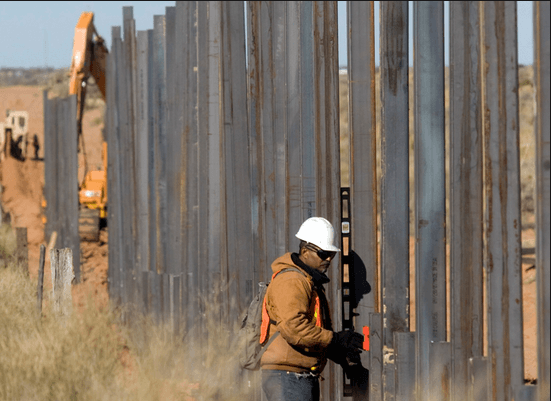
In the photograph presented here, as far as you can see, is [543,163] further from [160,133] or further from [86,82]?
[86,82]

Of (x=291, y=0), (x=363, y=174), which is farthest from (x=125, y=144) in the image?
(x=363, y=174)

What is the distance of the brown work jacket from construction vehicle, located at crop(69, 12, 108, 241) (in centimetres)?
1165

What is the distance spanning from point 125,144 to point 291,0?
4.55 m

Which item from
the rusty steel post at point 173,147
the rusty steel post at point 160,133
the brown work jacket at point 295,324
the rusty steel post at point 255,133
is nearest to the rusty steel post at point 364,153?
the brown work jacket at point 295,324

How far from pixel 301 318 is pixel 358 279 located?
122cm

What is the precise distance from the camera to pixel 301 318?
3.85 meters

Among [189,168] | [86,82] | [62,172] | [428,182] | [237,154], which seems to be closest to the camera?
[428,182]

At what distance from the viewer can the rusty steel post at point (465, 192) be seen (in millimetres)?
4152

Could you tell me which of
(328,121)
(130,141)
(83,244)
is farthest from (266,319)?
(83,244)

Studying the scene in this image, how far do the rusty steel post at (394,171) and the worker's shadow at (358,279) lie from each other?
29cm

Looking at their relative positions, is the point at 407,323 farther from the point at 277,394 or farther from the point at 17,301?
the point at 17,301

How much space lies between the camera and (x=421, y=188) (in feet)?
14.5

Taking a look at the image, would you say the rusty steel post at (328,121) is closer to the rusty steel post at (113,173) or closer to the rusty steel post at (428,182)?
the rusty steel post at (428,182)

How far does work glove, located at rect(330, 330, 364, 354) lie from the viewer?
4.33 m
